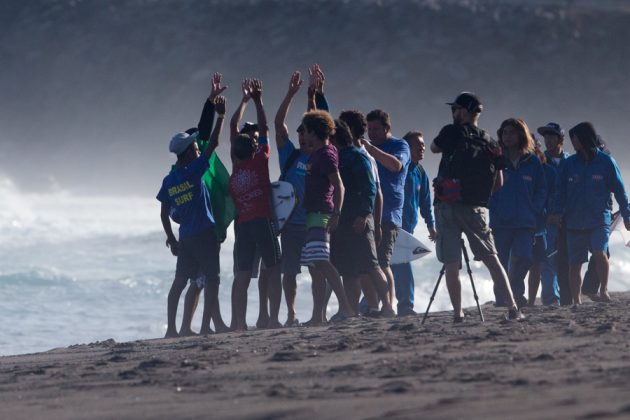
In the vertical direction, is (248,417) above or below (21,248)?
below

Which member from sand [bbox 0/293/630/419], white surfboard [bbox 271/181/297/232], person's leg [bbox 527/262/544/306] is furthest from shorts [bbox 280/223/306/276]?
person's leg [bbox 527/262/544/306]

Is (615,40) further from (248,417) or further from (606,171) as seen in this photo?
(248,417)

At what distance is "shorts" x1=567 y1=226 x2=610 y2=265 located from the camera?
11.1 meters

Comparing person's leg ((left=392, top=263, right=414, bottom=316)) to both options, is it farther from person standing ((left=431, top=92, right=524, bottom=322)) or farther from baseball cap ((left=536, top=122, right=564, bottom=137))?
person standing ((left=431, top=92, right=524, bottom=322))

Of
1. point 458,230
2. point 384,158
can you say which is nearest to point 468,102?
point 458,230

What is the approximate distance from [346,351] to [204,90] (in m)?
68.2

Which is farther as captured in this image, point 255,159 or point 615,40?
point 615,40

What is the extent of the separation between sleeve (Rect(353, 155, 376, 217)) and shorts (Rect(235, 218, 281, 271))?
0.66 m

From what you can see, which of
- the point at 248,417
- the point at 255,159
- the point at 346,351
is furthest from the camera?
the point at 255,159

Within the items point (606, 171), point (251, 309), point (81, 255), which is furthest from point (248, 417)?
point (81, 255)

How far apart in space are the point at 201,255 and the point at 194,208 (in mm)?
322

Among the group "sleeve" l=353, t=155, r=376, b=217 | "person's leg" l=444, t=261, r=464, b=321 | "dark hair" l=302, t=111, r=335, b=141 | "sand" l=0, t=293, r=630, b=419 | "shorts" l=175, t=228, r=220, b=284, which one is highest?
"dark hair" l=302, t=111, r=335, b=141

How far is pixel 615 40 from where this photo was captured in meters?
77.3

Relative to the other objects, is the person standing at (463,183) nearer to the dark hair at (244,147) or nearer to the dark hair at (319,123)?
the dark hair at (319,123)
